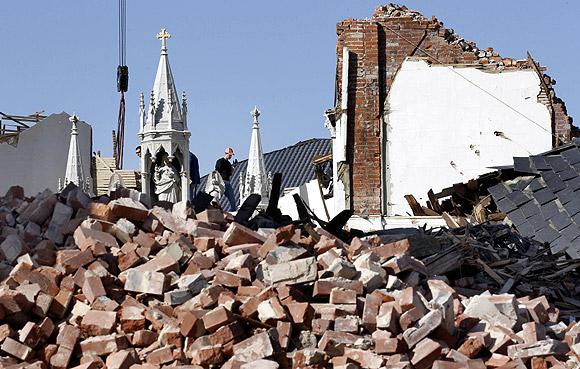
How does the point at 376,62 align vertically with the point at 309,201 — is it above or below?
above

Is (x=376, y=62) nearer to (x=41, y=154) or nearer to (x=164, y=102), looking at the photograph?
(x=164, y=102)

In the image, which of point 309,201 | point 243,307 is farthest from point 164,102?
point 243,307

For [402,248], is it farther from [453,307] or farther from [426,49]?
[426,49]

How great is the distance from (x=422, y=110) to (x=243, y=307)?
17.9 metres

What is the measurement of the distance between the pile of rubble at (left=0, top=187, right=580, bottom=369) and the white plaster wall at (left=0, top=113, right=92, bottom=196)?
41.8 meters

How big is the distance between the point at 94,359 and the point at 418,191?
17752 millimetres

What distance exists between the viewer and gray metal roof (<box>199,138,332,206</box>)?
60.2 m

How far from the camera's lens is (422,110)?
27.9m

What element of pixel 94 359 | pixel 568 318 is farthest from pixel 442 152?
pixel 94 359

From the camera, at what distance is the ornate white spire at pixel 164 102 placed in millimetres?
36469

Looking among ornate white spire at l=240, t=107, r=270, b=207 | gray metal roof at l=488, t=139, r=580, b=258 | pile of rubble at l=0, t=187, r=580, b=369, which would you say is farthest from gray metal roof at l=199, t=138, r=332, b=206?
pile of rubble at l=0, t=187, r=580, b=369

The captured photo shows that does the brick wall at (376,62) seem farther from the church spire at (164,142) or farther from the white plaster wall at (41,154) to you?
the white plaster wall at (41,154)

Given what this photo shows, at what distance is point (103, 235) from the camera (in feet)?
37.6

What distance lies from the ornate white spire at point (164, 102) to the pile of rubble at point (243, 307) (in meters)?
24.8
